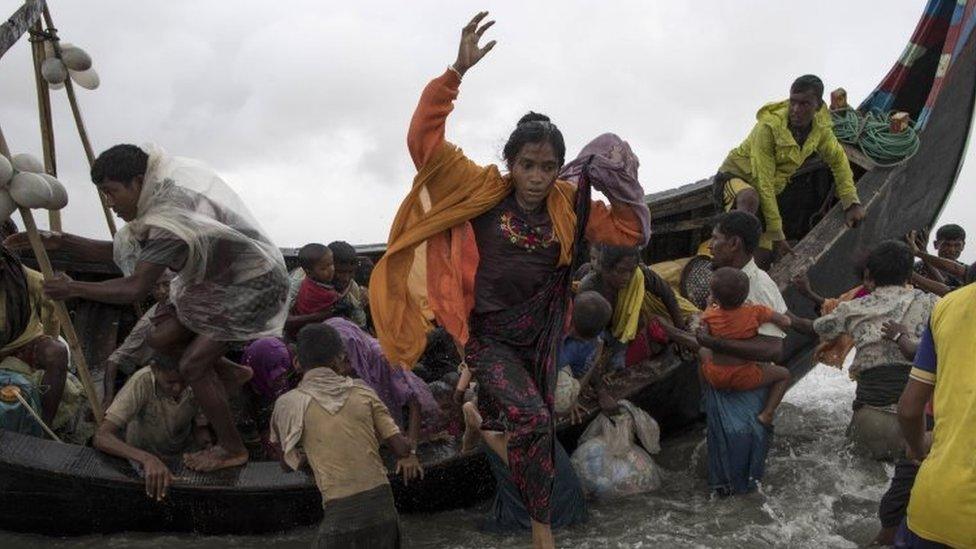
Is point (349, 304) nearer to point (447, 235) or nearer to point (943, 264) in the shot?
point (447, 235)

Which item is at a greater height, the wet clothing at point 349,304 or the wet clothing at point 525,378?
the wet clothing at point 349,304

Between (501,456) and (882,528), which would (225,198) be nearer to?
(501,456)

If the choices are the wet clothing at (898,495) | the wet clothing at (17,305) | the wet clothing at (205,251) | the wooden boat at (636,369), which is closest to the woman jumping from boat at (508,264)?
the wet clothing at (205,251)

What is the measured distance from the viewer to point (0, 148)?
4.12 metres

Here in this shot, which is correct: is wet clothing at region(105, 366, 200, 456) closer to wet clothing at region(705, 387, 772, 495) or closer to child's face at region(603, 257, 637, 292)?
child's face at region(603, 257, 637, 292)

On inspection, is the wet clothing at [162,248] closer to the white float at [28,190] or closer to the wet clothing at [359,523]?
the white float at [28,190]

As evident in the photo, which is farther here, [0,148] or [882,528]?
[0,148]

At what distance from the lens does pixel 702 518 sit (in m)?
4.29

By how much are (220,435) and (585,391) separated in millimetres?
1846

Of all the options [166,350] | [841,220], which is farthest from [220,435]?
[841,220]

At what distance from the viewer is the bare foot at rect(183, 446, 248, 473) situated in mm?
4094

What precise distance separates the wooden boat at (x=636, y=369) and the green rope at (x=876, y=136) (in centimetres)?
7

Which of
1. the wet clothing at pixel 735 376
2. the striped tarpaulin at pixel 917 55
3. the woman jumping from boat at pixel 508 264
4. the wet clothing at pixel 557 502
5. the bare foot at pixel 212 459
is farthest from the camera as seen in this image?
the striped tarpaulin at pixel 917 55

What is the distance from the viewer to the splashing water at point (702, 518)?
4.02 m
